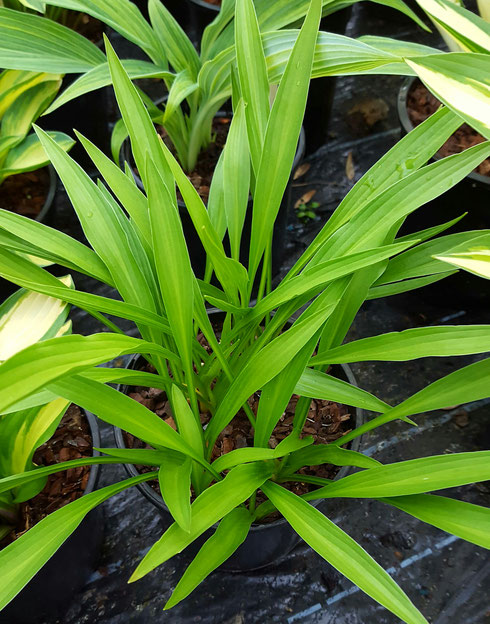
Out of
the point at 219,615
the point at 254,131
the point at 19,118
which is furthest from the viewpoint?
the point at 19,118

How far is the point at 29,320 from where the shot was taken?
2.64ft

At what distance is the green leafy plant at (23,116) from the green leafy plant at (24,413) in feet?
1.11

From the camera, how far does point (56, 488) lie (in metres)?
0.83

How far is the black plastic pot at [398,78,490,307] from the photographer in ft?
3.49

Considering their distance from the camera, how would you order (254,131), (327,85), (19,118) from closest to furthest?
(254,131), (19,118), (327,85)

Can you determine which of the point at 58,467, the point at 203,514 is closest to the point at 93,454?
the point at 58,467

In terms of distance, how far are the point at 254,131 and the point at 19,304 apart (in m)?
Result: 0.40

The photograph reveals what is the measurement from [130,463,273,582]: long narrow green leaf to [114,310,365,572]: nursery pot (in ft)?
0.52

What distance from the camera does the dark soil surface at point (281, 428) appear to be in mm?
833

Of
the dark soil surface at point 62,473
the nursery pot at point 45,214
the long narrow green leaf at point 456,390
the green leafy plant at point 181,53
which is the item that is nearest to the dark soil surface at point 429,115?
the green leafy plant at point 181,53

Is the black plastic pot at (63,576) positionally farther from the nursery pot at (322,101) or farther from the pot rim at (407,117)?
the nursery pot at (322,101)

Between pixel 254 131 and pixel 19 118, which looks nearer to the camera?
pixel 254 131

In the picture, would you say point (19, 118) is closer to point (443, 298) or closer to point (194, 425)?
point (194, 425)

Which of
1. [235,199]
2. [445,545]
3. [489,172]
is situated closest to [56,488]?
[235,199]
